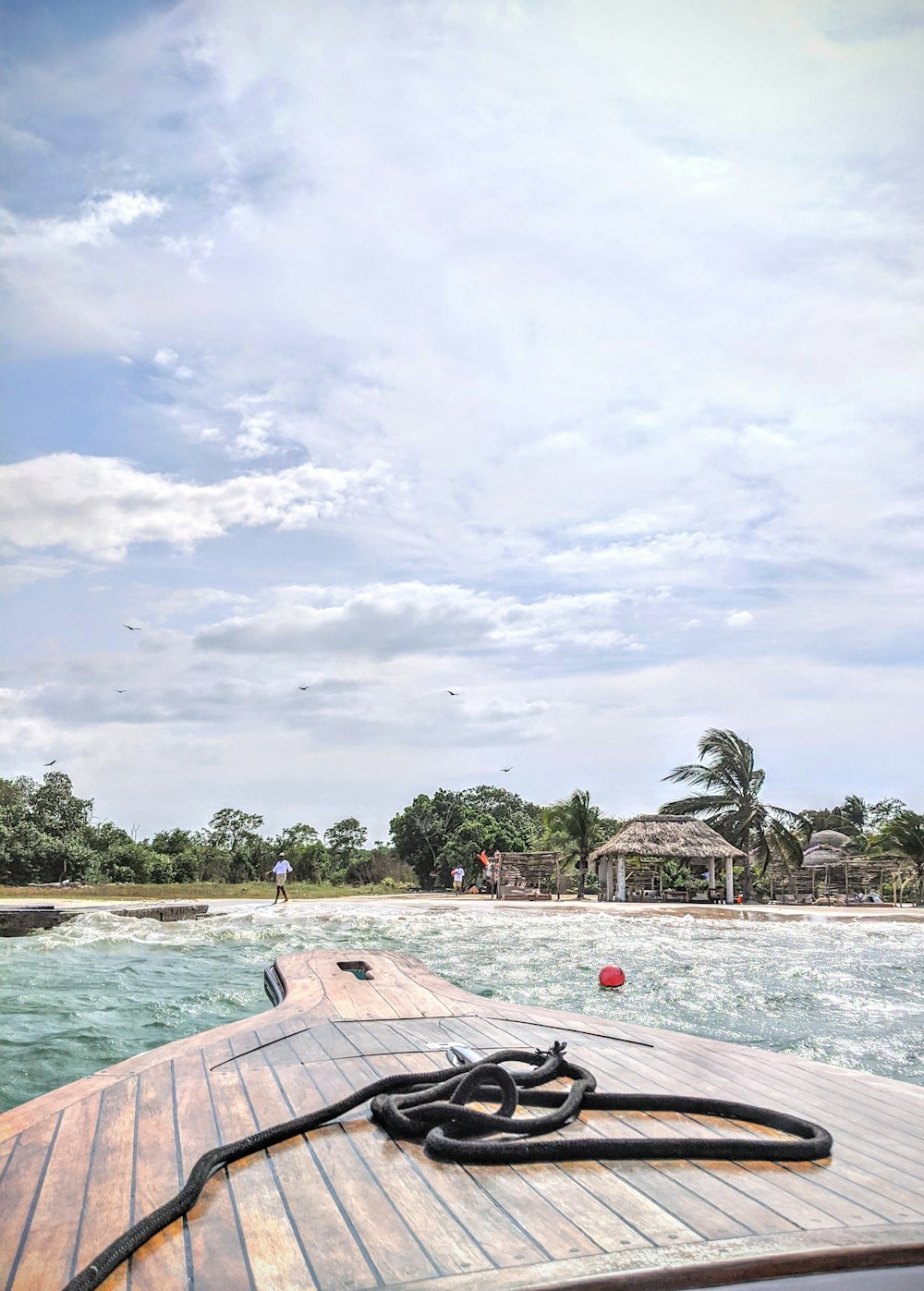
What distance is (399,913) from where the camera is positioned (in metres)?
15.7

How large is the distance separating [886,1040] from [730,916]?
10.3m

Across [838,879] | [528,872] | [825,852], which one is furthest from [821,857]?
[528,872]

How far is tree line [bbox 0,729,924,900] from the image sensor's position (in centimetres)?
2273

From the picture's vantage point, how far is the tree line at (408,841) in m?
22.7

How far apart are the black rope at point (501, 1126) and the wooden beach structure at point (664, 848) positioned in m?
19.0

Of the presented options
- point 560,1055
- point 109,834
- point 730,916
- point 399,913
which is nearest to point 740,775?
point 730,916

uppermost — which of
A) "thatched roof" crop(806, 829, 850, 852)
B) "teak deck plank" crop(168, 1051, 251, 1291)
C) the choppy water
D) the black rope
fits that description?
"thatched roof" crop(806, 829, 850, 852)

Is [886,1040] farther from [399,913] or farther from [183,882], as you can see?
[183,882]

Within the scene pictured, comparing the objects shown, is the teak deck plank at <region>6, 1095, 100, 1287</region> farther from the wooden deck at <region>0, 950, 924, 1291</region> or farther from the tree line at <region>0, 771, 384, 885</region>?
the tree line at <region>0, 771, 384, 885</region>

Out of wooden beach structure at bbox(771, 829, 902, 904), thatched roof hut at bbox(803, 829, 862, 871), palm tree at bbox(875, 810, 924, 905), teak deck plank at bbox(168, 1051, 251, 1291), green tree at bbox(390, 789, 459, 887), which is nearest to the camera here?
teak deck plank at bbox(168, 1051, 251, 1291)

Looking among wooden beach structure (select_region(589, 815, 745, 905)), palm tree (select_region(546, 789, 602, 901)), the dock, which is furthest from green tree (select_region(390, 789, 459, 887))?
the dock

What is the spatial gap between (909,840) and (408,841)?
14.7 meters

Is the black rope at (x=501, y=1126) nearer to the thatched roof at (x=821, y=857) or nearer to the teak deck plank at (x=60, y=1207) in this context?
the teak deck plank at (x=60, y=1207)

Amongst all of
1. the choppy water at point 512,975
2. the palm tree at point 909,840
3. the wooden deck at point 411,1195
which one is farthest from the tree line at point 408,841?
the wooden deck at point 411,1195
